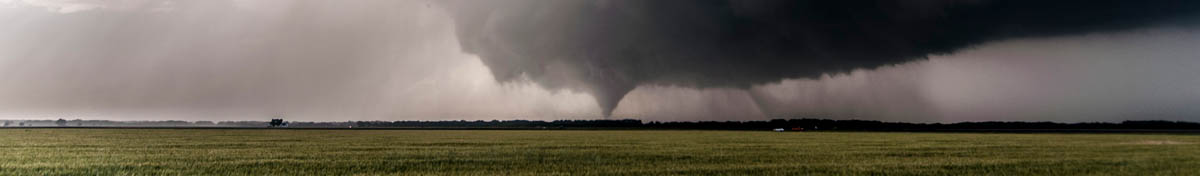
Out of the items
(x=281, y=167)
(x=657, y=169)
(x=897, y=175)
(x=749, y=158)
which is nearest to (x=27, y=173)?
(x=281, y=167)

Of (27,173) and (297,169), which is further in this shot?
(297,169)

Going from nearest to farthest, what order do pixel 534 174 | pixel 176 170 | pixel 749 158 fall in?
pixel 534 174 → pixel 176 170 → pixel 749 158

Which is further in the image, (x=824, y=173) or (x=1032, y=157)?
(x=1032, y=157)

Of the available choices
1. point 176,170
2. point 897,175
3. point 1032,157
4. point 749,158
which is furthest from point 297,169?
point 1032,157

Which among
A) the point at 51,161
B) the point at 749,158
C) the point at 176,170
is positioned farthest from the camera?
the point at 749,158

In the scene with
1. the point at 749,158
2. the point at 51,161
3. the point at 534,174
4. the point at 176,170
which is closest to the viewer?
the point at 534,174

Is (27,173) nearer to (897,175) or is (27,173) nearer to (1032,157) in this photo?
(897,175)

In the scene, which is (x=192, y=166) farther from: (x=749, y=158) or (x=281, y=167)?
(x=749, y=158)

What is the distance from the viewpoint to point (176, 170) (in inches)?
814

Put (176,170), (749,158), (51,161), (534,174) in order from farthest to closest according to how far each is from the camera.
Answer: (749,158) → (51,161) → (176,170) → (534,174)

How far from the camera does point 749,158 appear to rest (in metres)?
26.4

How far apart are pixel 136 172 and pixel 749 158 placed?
71.0 ft

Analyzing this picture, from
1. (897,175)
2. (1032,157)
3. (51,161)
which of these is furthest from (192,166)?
(1032,157)

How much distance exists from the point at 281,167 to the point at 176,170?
10.0ft
